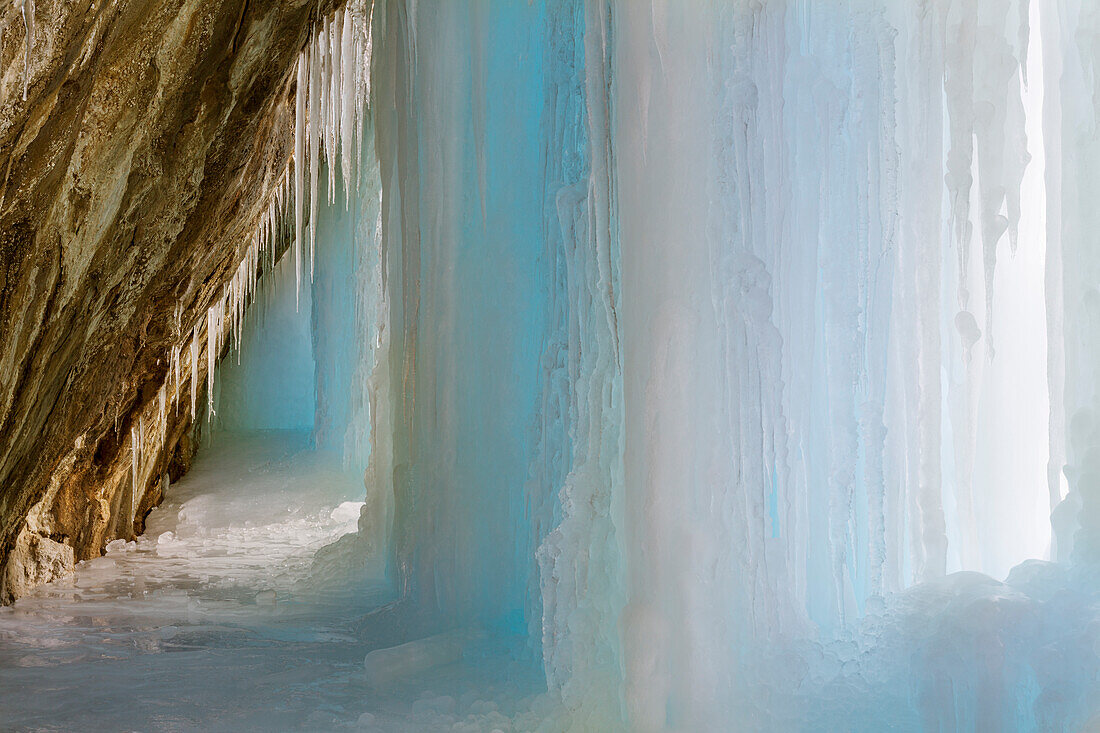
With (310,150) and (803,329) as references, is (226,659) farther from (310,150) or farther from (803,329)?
(310,150)

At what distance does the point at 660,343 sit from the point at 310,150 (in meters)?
3.83

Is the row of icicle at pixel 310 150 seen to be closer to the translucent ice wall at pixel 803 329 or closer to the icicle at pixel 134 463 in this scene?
the icicle at pixel 134 463

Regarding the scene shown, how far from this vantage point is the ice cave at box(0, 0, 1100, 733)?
3.06m

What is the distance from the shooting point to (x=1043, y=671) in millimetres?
2754

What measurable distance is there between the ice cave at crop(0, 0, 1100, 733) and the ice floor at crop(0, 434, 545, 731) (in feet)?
0.10

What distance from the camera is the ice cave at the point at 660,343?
306cm

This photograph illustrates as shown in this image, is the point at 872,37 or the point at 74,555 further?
the point at 74,555

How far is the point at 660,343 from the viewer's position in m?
3.29

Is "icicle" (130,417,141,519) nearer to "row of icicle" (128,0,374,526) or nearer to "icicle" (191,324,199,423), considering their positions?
"row of icicle" (128,0,374,526)

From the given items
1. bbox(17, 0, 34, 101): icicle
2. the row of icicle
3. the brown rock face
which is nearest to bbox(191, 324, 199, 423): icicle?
the row of icicle

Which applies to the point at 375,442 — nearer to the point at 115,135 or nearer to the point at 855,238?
the point at 115,135

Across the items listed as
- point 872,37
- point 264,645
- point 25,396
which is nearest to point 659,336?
point 872,37

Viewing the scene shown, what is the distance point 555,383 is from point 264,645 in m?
1.85

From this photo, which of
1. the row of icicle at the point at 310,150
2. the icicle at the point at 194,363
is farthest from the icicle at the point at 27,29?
the icicle at the point at 194,363
